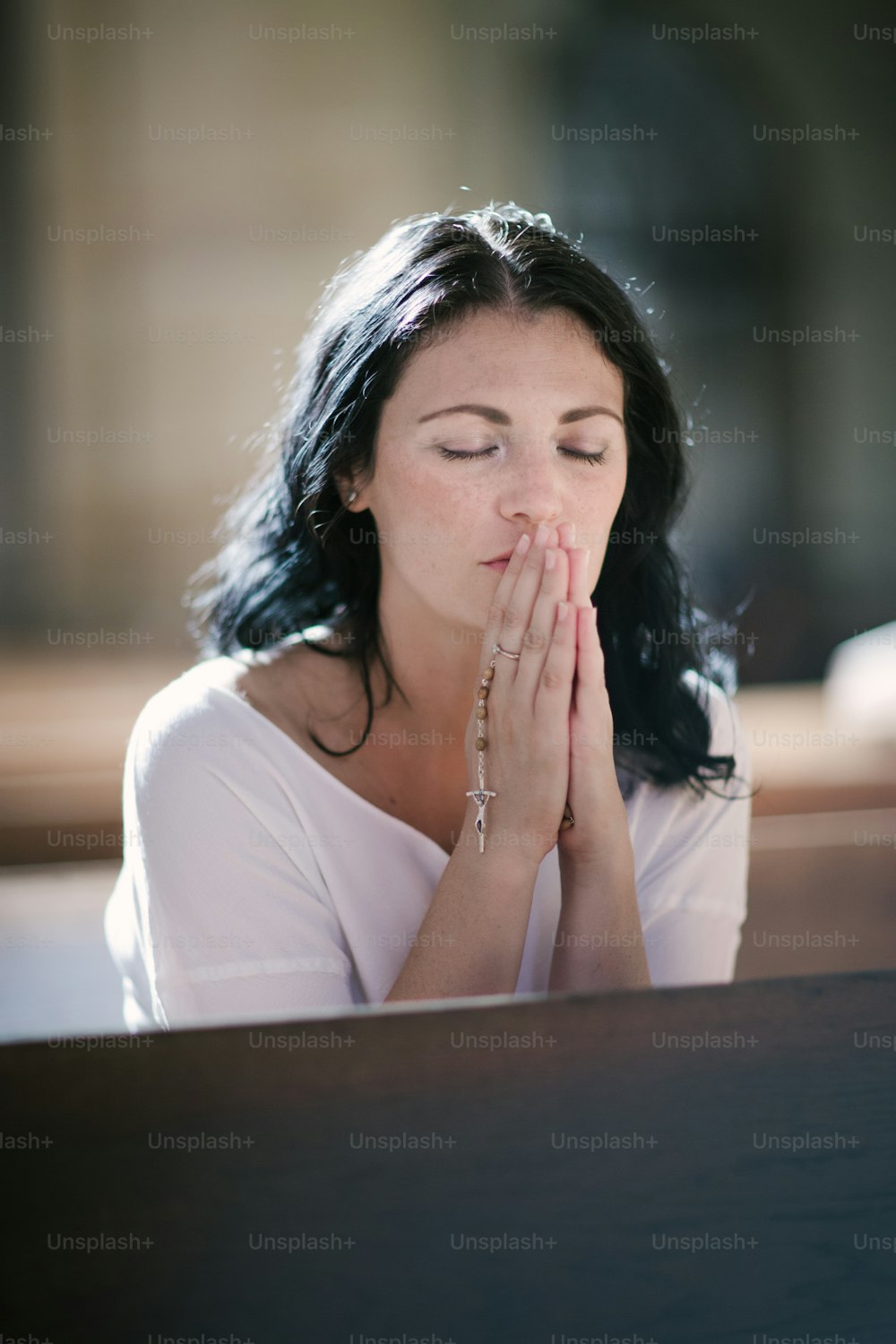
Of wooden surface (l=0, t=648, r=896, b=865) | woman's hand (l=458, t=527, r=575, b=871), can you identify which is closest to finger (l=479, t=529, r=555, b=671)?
woman's hand (l=458, t=527, r=575, b=871)

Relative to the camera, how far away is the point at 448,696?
110 cm

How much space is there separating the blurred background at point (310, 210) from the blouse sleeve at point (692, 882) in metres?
2.15

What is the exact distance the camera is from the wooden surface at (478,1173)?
0.58m

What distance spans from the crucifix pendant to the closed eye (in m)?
0.24

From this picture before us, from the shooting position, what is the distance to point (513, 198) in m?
3.50

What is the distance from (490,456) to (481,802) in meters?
0.25

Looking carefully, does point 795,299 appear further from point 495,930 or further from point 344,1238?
point 344,1238

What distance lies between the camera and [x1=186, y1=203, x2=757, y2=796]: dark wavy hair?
3.18ft

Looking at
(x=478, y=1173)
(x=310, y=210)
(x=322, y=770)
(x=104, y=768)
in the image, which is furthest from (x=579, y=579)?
(x=310, y=210)

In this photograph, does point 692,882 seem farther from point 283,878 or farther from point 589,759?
point 283,878

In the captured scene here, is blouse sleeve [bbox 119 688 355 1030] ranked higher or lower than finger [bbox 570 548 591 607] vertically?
lower

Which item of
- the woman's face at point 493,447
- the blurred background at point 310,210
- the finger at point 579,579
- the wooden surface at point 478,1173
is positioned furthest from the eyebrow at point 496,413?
the blurred background at point 310,210

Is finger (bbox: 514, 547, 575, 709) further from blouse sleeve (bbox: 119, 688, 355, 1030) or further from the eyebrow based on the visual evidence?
blouse sleeve (bbox: 119, 688, 355, 1030)

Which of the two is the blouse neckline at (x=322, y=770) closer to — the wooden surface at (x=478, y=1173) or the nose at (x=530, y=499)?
the nose at (x=530, y=499)
